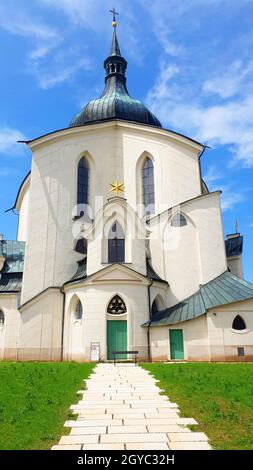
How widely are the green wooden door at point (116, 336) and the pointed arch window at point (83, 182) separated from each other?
10689mm

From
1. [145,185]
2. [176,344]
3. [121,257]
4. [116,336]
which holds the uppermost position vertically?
[145,185]

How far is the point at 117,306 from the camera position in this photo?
856 inches

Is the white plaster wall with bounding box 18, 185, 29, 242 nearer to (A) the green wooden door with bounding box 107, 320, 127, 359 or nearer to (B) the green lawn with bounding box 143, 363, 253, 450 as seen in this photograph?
(A) the green wooden door with bounding box 107, 320, 127, 359

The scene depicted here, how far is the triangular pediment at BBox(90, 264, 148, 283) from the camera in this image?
71.7 feet

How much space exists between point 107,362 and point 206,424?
15.0m

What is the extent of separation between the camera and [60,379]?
1163 cm

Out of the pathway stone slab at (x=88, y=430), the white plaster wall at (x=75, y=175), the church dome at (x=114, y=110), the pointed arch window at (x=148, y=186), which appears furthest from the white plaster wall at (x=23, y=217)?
the pathway stone slab at (x=88, y=430)

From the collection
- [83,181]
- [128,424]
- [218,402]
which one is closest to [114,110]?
[83,181]

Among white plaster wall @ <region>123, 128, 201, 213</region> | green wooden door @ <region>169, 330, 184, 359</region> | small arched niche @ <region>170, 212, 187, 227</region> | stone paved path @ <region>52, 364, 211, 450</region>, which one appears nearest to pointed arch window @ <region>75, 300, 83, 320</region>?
green wooden door @ <region>169, 330, 184, 359</region>

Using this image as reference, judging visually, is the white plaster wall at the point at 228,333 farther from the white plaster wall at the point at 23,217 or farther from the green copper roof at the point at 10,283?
the white plaster wall at the point at 23,217

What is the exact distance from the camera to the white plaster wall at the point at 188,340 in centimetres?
2033

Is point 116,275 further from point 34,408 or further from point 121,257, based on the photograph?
point 34,408

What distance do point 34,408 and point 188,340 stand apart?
1489cm
